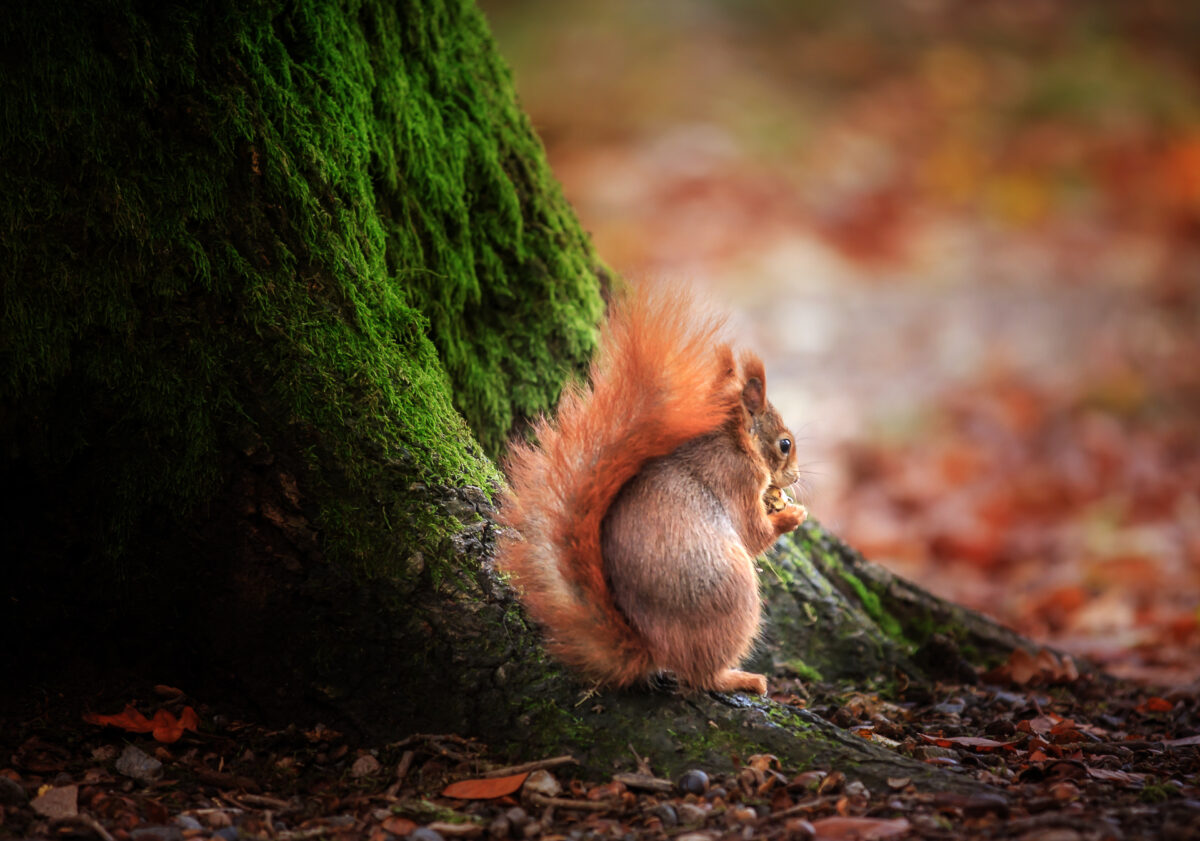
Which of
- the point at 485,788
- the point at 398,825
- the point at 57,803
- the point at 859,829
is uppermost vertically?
the point at 859,829

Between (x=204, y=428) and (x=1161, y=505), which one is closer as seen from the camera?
(x=204, y=428)

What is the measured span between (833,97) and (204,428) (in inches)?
453

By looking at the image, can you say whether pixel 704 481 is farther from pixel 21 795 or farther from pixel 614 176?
pixel 614 176

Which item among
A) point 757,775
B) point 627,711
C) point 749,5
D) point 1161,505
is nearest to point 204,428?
point 627,711

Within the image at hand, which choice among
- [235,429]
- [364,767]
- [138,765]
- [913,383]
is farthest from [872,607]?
[913,383]

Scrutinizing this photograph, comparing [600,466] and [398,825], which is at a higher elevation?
[600,466]

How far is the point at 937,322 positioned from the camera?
995 centimetres

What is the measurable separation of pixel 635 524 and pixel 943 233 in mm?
9618

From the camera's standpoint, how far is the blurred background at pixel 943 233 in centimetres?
689

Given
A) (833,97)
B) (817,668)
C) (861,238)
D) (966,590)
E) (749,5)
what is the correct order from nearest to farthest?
(817,668)
(966,590)
(861,238)
(833,97)
(749,5)

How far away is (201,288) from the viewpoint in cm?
227

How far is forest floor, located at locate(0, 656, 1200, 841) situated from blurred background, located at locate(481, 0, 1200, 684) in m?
3.42

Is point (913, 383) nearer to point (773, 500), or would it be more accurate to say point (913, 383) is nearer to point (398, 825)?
point (773, 500)

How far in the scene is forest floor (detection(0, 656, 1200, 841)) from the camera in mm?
1920
